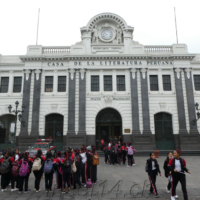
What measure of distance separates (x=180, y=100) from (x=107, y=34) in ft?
42.3

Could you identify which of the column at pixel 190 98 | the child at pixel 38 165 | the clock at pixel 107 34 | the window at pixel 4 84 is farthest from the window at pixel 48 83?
the column at pixel 190 98

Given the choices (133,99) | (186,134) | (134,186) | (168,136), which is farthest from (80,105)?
(134,186)

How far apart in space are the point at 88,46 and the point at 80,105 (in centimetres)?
797

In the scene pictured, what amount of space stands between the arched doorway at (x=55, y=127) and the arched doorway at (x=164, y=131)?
11895 millimetres

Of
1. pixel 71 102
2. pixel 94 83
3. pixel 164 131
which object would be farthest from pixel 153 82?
pixel 71 102

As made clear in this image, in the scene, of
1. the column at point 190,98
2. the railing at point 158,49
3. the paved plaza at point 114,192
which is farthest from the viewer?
the railing at point 158,49

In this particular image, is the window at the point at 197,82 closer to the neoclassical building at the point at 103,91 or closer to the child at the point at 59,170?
the neoclassical building at the point at 103,91

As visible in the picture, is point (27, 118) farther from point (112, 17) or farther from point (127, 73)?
point (112, 17)

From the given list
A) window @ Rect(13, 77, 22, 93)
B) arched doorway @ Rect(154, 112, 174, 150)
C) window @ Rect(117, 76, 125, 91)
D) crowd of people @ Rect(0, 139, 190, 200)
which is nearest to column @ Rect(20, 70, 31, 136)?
window @ Rect(13, 77, 22, 93)

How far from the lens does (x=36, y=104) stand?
23.5m

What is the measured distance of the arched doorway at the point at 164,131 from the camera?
23.0 m

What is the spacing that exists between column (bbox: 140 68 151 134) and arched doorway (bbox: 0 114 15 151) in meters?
16.6

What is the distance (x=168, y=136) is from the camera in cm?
2334

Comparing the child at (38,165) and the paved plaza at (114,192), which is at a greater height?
the child at (38,165)
